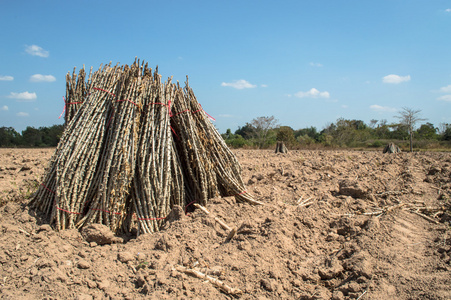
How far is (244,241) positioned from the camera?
104 inches

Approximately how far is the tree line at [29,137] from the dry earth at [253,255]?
1926 cm

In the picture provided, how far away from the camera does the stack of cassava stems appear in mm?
3027

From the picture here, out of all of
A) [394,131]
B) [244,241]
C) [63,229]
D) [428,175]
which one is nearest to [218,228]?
[244,241]

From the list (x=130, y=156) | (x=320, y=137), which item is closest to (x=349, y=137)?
(x=320, y=137)

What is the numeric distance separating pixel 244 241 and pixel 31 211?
213cm

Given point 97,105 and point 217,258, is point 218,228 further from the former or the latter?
point 97,105

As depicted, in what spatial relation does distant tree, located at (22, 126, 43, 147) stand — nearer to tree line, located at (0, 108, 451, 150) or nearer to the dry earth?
tree line, located at (0, 108, 451, 150)

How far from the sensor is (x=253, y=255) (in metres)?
2.49

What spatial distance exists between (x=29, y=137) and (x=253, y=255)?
76.1 ft

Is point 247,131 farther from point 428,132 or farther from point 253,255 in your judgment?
point 253,255

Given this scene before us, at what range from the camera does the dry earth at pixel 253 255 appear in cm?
215

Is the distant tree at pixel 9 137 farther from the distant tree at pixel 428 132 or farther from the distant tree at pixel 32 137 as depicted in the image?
the distant tree at pixel 428 132

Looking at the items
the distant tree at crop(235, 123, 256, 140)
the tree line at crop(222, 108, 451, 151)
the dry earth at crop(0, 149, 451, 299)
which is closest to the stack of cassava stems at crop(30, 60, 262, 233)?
the dry earth at crop(0, 149, 451, 299)

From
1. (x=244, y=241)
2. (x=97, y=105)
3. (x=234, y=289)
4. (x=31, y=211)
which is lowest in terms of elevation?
(x=234, y=289)
